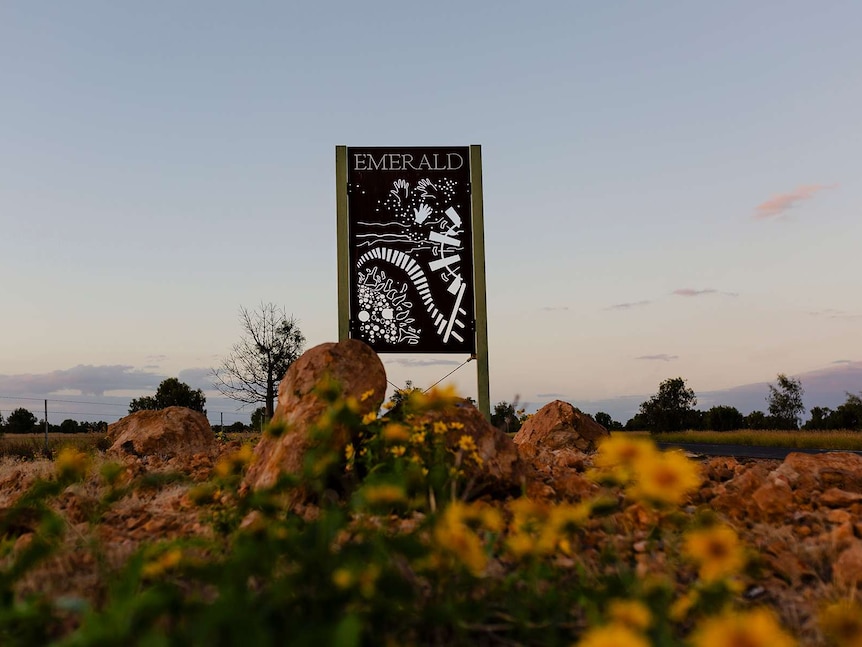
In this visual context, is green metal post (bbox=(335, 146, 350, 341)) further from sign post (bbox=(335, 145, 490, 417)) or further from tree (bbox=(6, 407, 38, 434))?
tree (bbox=(6, 407, 38, 434))

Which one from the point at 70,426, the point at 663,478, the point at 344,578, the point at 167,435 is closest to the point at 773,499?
the point at 663,478

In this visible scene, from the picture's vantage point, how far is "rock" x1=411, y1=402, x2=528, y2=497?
157 inches

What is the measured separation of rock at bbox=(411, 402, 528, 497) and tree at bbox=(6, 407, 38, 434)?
98.8 feet

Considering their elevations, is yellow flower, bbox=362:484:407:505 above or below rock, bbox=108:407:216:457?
above

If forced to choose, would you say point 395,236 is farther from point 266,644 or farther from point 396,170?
point 266,644

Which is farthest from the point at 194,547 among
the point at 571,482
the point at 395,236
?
the point at 395,236

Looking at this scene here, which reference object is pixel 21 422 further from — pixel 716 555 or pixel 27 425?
pixel 716 555

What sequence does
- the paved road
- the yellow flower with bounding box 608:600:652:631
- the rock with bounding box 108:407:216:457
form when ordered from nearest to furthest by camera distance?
1. the yellow flower with bounding box 608:600:652:631
2. the paved road
3. the rock with bounding box 108:407:216:457

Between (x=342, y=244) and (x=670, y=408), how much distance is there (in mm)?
19595

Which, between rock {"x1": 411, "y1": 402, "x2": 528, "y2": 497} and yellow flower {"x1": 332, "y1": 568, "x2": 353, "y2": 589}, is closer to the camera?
yellow flower {"x1": 332, "y1": 568, "x2": 353, "y2": 589}

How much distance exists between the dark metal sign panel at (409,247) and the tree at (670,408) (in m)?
17.9

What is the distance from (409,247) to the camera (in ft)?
25.9

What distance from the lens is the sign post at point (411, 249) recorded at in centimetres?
779

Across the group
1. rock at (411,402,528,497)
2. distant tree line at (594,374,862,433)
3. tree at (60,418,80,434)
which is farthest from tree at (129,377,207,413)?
rock at (411,402,528,497)
